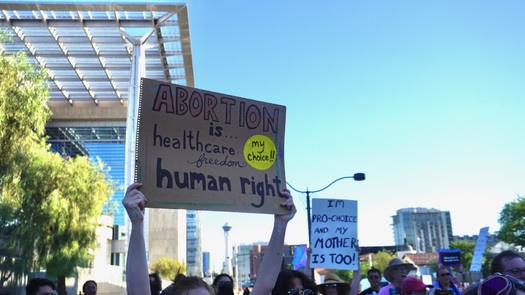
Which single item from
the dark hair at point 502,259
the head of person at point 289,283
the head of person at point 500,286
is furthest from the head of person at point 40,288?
the head of person at point 500,286

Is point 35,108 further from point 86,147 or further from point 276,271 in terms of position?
point 86,147

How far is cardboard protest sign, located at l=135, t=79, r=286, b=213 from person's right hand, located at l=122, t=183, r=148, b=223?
119 millimetres

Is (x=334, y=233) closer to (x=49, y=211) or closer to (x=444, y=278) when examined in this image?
(x=444, y=278)

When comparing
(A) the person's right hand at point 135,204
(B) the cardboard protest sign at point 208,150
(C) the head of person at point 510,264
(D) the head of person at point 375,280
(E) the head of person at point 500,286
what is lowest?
(D) the head of person at point 375,280

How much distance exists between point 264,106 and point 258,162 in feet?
1.40

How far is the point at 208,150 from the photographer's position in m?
3.38

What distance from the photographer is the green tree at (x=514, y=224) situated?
43.2 m

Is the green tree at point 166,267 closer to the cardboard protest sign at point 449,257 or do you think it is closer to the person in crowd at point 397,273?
the cardboard protest sign at point 449,257

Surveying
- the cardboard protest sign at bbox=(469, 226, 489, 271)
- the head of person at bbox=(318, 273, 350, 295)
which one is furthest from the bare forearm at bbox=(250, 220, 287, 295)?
the cardboard protest sign at bbox=(469, 226, 489, 271)

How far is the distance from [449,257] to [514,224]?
38841 millimetres

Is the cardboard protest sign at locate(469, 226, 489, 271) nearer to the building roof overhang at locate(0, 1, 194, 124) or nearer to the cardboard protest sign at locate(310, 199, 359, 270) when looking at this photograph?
the cardboard protest sign at locate(310, 199, 359, 270)

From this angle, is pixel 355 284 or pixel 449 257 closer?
pixel 355 284

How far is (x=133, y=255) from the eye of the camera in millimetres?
2641

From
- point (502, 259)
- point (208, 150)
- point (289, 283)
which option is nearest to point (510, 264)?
point (502, 259)
